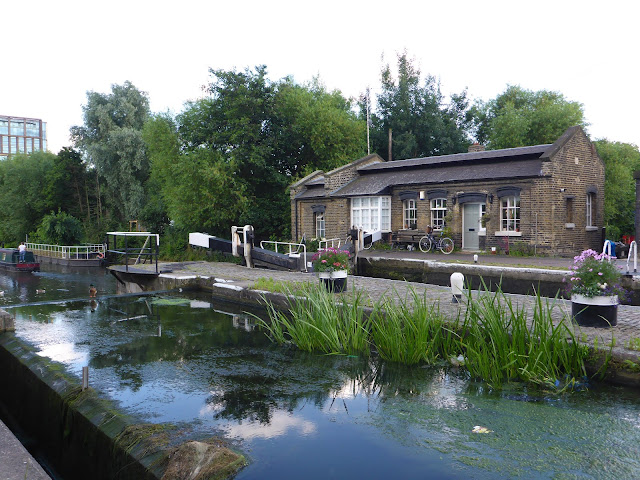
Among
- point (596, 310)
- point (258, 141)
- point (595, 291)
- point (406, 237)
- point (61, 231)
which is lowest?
point (596, 310)

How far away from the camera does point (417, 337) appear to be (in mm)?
7625

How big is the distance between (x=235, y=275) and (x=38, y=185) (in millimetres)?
37711

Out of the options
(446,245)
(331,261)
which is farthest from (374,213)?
(331,261)

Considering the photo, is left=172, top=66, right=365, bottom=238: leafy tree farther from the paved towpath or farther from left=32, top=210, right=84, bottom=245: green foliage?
left=32, top=210, right=84, bottom=245: green foliage

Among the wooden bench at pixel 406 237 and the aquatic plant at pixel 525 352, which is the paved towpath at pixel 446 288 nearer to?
the aquatic plant at pixel 525 352

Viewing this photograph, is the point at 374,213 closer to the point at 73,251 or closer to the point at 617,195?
the point at 617,195

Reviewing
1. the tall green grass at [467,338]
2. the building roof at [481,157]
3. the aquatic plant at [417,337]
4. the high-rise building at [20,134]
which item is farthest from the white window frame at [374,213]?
the high-rise building at [20,134]

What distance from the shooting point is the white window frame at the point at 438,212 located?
70.4 ft

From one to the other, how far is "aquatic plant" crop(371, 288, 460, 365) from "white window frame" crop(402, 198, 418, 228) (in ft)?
48.9

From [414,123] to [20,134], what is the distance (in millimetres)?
119151

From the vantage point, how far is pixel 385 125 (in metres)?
37.2

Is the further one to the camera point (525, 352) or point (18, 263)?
point (18, 263)

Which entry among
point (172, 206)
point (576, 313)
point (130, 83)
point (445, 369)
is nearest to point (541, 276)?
point (576, 313)

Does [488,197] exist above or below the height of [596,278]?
above
